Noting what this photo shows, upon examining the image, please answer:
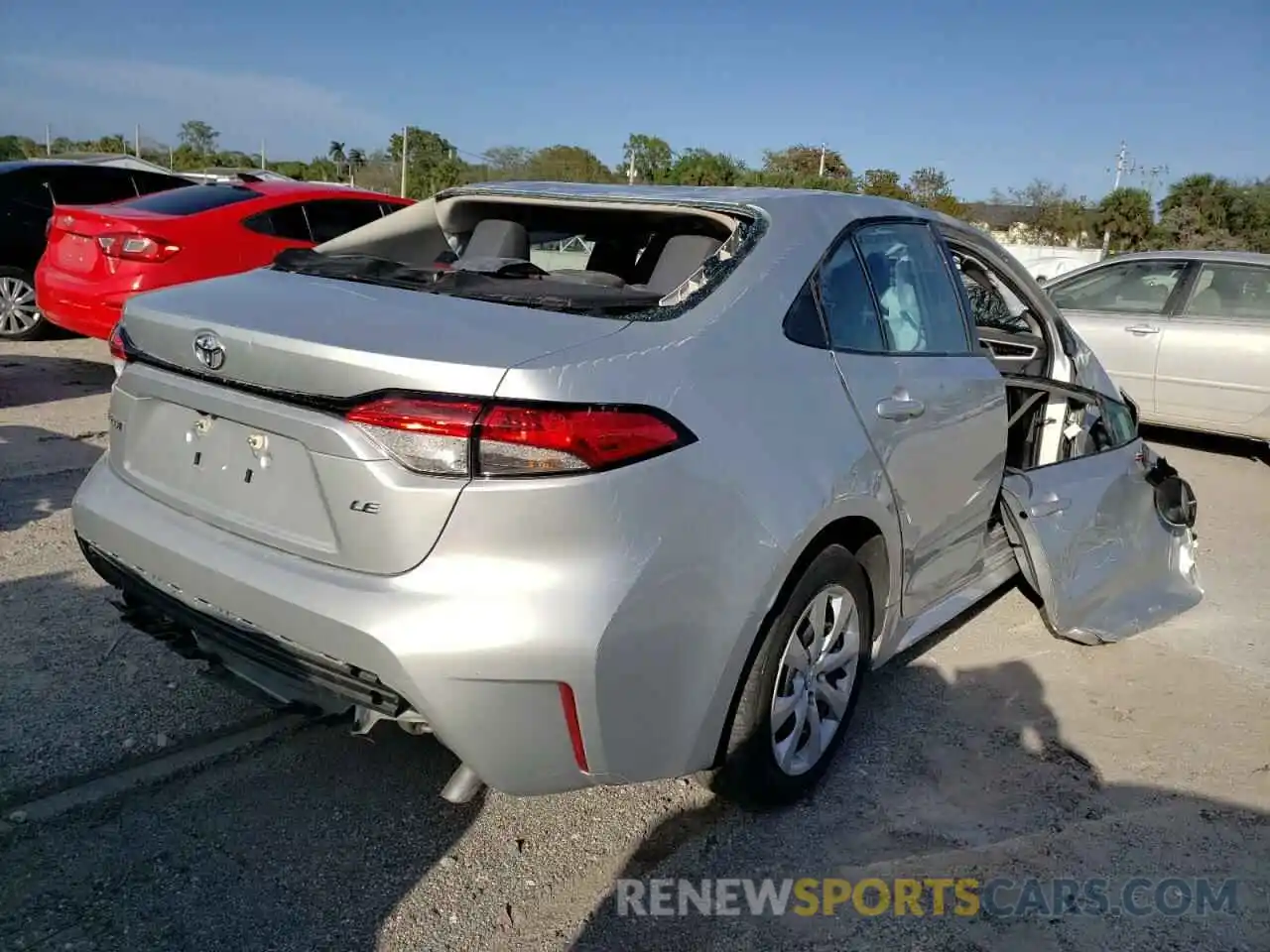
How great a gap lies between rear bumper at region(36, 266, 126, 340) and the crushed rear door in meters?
5.83

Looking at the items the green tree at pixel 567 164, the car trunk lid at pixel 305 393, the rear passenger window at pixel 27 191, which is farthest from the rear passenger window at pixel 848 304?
the green tree at pixel 567 164

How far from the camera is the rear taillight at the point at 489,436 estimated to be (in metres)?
2.04

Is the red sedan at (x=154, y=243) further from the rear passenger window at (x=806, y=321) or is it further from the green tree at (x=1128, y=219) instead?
the green tree at (x=1128, y=219)

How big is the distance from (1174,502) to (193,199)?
673 cm

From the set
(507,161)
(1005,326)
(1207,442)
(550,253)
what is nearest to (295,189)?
(550,253)

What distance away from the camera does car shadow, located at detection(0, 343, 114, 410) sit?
7.08 meters

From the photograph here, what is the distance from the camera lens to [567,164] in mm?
30750

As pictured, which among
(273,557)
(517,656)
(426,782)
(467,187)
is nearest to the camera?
(517,656)

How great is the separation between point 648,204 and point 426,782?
1804mm

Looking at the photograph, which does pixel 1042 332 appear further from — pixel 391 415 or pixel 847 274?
pixel 391 415

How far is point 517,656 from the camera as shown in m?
2.02

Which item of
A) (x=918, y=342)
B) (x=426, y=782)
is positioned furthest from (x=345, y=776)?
(x=918, y=342)

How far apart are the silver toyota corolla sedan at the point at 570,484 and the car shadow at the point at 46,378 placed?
15.6 ft

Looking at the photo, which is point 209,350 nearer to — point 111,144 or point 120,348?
point 120,348
